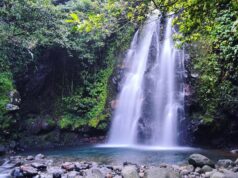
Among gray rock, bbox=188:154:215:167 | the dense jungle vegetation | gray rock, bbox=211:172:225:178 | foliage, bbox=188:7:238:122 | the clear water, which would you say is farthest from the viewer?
the dense jungle vegetation

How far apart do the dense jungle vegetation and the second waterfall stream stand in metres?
0.68

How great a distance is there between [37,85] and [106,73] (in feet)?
13.5

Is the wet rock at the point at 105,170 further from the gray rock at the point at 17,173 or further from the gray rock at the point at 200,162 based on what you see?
the gray rock at the point at 200,162

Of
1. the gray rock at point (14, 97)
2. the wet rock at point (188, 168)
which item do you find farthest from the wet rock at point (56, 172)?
the gray rock at point (14, 97)

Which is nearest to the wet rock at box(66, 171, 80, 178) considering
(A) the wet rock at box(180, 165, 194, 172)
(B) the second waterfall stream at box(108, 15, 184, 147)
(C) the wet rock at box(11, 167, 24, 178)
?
(C) the wet rock at box(11, 167, 24, 178)

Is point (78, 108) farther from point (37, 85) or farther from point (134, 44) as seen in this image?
point (134, 44)

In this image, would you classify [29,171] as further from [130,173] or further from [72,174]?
[130,173]

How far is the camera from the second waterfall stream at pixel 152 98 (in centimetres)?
1355

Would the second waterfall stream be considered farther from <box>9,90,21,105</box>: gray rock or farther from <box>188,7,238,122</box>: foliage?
<box>9,90,21,105</box>: gray rock

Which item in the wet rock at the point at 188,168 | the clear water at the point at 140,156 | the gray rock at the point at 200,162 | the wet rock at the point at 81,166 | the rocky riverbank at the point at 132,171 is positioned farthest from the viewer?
the clear water at the point at 140,156

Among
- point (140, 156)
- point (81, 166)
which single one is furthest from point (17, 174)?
point (140, 156)

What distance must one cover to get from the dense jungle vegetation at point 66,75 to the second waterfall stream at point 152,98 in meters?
0.68

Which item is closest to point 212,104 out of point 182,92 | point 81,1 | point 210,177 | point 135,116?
point 182,92

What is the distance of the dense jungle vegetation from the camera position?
1232 centimetres
